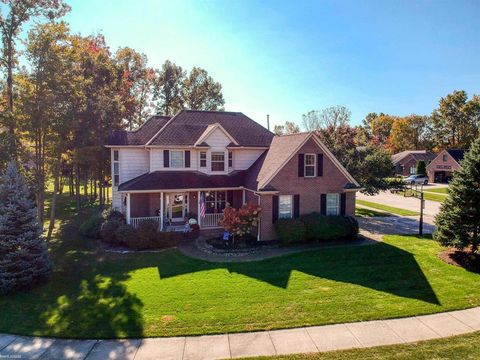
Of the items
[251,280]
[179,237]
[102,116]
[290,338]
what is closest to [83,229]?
[179,237]

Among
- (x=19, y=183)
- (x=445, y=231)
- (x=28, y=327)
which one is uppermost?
(x=19, y=183)

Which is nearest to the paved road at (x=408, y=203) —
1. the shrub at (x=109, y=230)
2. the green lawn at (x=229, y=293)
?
the green lawn at (x=229, y=293)

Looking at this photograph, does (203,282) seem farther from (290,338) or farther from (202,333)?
(290,338)

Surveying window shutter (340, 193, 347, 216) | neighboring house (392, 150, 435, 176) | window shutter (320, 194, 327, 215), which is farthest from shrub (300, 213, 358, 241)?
neighboring house (392, 150, 435, 176)

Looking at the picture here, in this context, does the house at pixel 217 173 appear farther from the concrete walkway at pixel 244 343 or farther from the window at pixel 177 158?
the concrete walkway at pixel 244 343

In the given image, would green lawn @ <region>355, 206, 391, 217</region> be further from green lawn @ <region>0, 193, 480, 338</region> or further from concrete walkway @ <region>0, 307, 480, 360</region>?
concrete walkway @ <region>0, 307, 480, 360</region>

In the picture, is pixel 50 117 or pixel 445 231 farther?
pixel 50 117
